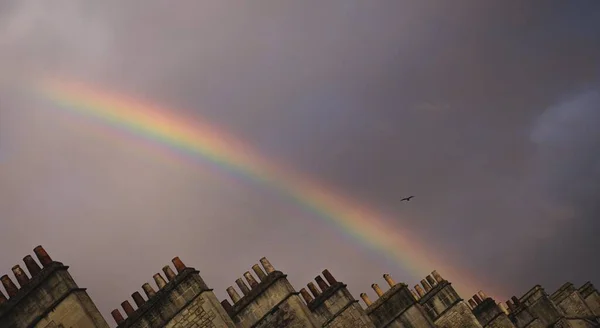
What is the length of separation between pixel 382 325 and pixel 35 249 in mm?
14503

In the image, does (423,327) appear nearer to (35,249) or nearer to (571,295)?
(35,249)

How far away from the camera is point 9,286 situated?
16938 mm

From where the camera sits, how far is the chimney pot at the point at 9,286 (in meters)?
16.8

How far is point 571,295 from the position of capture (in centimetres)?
4575

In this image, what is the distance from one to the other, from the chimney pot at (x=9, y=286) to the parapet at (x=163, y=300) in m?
2.62

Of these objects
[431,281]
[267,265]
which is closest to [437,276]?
[431,281]

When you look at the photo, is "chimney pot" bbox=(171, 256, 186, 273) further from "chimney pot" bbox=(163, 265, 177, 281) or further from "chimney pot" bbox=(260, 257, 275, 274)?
"chimney pot" bbox=(260, 257, 275, 274)

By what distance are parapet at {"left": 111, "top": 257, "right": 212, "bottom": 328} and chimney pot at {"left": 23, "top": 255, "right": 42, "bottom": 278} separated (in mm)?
2356

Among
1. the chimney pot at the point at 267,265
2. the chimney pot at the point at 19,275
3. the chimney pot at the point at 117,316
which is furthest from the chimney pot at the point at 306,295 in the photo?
the chimney pot at the point at 19,275

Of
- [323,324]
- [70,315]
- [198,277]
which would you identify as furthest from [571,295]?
[70,315]

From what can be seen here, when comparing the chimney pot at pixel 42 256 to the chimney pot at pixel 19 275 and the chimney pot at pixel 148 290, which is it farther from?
the chimney pot at pixel 148 290

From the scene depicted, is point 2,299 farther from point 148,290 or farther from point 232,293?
point 232,293

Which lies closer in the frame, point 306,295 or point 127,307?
point 127,307

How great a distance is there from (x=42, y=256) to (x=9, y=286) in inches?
44.3
